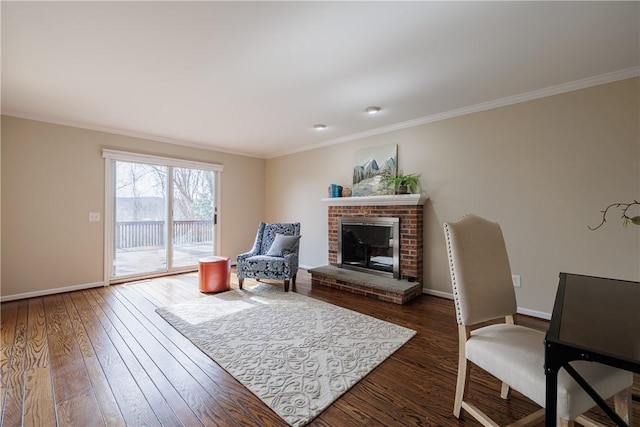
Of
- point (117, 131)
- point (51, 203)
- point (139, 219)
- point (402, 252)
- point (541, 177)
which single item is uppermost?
point (117, 131)

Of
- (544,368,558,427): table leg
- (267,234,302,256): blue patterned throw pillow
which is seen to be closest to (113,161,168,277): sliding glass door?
(267,234,302,256): blue patterned throw pillow

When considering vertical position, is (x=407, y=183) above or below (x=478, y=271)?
above

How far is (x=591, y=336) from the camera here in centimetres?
90

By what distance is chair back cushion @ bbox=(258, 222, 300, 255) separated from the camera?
423 cm

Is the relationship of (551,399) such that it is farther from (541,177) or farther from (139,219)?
(139,219)

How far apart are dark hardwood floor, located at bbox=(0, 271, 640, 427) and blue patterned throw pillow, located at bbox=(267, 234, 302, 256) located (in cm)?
164

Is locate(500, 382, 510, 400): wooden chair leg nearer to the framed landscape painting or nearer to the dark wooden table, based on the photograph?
the dark wooden table

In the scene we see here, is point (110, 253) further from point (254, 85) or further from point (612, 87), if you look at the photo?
point (612, 87)

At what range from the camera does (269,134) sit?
170 inches

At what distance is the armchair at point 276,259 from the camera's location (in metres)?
3.76

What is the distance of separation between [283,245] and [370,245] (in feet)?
4.22

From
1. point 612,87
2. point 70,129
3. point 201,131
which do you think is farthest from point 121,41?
point 612,87

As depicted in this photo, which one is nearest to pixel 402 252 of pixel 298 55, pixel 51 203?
pixel 298 55

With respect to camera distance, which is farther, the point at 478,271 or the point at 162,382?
the point at 162,382
